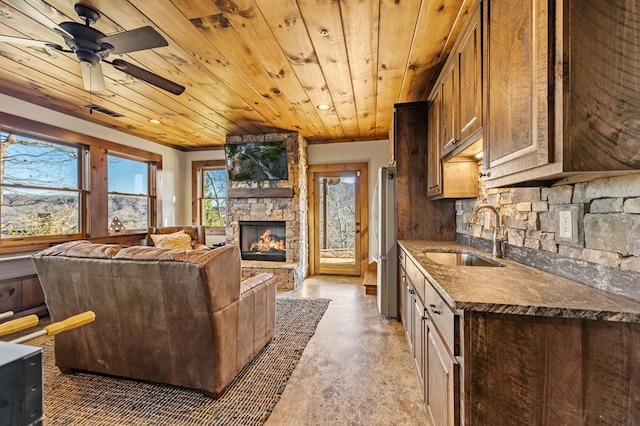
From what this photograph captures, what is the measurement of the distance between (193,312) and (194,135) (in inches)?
152

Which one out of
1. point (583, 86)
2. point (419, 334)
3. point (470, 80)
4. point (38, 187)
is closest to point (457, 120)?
point (470, 80)

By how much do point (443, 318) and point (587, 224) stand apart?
28.3 inches

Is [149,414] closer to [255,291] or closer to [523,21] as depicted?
[255,291]

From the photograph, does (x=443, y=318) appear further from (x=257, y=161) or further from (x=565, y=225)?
(x=257, y=161)

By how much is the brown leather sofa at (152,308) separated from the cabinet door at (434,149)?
1.82 m

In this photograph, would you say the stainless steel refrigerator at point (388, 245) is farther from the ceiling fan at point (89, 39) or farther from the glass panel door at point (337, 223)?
the ceiling fan at point (89, 39)

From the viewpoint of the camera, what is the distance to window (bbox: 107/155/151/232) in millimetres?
4309

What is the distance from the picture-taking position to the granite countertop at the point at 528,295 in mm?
875

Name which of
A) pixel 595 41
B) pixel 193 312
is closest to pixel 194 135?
pixel 193 312

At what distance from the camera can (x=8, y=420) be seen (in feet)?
1.91

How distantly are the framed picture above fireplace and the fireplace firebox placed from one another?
0.82 m

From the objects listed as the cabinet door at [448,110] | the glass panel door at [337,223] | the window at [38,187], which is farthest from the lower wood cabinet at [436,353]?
the window at [38,187]

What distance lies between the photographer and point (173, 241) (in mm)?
4098

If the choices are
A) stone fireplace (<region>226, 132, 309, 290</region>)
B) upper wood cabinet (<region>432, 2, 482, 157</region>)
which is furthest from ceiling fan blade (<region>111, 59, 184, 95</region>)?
stone fireplace (<region>226, 132, 309, 290</region>)
